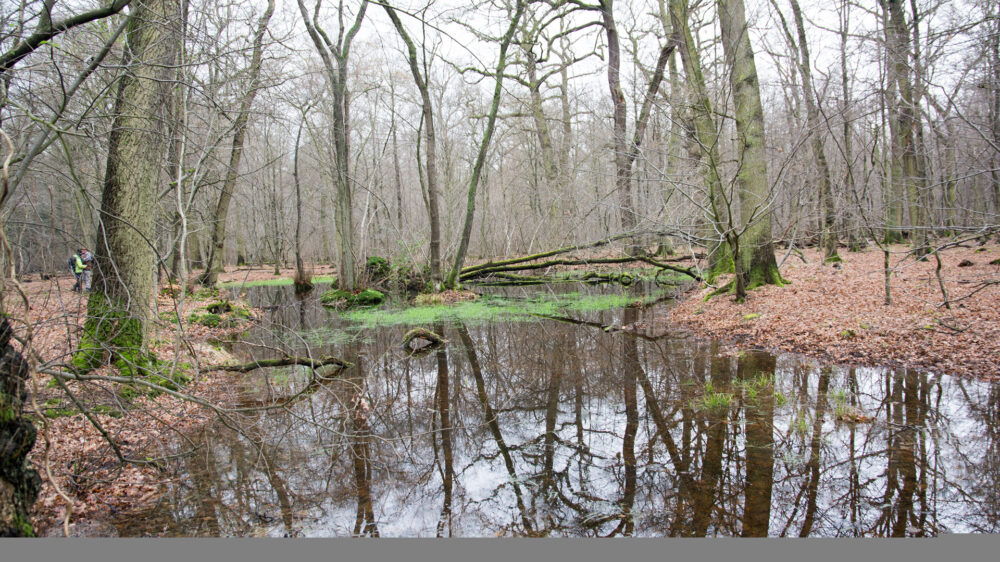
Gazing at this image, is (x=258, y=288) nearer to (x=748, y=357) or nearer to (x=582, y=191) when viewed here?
(x=582, y=191)

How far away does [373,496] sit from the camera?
3.96 m

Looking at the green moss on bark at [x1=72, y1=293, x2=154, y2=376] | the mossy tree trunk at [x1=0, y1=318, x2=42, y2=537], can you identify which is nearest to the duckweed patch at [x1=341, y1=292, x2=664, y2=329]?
the green moss on bark at [x1=72, y1=293, x2=154, y2=376]

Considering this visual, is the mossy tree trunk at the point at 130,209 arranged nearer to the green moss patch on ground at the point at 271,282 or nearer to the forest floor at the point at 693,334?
the forest floor at the point at 693,334

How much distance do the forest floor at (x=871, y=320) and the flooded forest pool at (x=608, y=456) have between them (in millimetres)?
565

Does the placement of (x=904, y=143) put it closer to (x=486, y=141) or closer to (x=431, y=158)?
(x=486, y=141)

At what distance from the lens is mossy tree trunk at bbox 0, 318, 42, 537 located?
228 centimetres

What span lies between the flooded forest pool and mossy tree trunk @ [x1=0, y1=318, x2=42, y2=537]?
1285 millimetres

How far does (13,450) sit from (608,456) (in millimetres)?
3862

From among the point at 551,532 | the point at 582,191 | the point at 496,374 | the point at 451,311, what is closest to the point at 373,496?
the point at 551,532

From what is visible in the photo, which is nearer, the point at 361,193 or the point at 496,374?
the point at 496,374

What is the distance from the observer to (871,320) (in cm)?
765

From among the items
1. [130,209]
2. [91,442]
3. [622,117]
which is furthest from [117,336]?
[622,117]

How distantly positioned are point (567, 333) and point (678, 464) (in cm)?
608

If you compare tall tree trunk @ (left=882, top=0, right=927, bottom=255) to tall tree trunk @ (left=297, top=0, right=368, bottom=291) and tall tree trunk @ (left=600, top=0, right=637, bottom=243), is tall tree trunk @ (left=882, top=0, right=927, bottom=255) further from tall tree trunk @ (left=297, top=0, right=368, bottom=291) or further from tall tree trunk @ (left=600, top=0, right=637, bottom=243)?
tall tree trunk @ (left=297, top=0, right=368, bottom=291)
